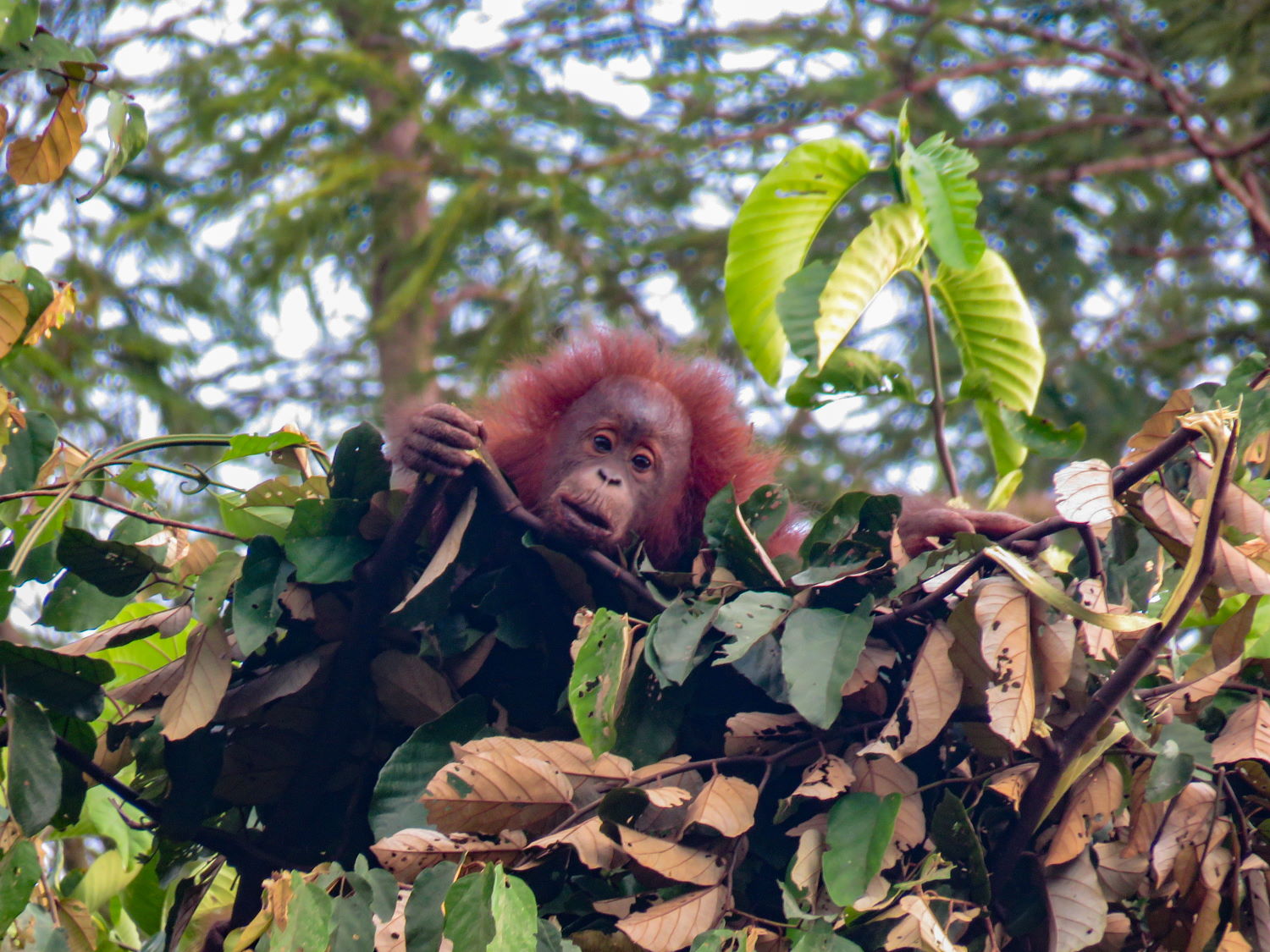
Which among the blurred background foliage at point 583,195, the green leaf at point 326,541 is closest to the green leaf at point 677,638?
the green leaf at point 326,541

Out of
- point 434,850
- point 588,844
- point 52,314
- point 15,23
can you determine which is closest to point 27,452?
point 52,314

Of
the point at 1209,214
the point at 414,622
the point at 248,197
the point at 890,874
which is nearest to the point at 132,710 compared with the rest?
the point at 414,622

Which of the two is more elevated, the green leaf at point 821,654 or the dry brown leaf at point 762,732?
the green leaf at point 821,654

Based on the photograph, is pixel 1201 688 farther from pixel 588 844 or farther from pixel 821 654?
pixel 588 844

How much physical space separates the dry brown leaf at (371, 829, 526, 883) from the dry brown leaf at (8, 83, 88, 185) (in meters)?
1.08

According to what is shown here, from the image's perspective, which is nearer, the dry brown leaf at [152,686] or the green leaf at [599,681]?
the green leaf at [599,681]

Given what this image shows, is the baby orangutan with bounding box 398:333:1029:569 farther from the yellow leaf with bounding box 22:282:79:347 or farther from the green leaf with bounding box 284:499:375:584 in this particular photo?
the yellow leaf with bounding box 22:282:79:347

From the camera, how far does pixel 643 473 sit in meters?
2.64

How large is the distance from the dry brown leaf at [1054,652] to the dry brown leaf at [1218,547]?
6.4 inches

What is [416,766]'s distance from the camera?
164 cm

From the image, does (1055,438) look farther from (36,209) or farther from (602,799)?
(36,209)

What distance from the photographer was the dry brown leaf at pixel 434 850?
142cm

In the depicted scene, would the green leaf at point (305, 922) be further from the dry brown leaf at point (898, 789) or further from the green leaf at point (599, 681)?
the dry brown leaf at point (898, 789)

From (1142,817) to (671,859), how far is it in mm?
600
